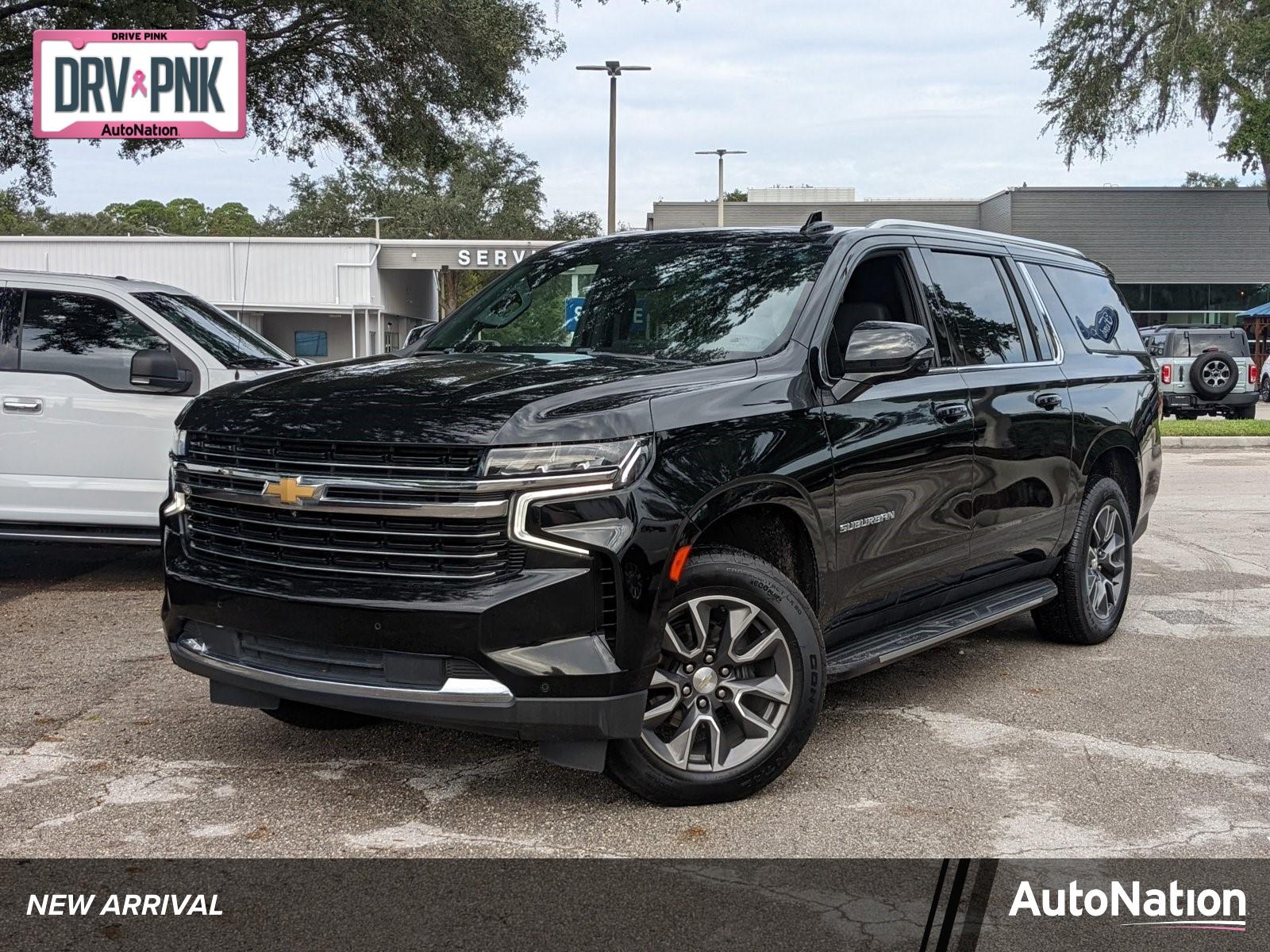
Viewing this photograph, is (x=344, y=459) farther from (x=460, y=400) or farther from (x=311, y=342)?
(x=311, y=342)

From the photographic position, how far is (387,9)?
1369cm

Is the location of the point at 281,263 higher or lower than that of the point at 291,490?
higher

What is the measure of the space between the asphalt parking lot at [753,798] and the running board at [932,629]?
1.15 ft

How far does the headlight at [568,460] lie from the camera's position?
4.05 m

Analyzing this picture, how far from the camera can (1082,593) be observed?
688 cm

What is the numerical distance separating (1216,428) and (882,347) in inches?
699

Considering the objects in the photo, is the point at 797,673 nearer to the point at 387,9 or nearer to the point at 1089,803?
the point at 1089,803

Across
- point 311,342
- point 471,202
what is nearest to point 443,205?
point 471,202

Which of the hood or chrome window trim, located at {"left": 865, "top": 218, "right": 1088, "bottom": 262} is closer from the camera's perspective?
the hood

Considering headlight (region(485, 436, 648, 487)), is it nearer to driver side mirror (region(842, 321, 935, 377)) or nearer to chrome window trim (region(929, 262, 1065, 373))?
driver side mirror (region(842, 321, 935, 377))

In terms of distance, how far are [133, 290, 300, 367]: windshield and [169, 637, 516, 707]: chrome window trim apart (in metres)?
4.55

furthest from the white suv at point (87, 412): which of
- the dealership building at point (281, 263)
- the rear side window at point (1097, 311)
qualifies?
the dealership building at point (281, 263)

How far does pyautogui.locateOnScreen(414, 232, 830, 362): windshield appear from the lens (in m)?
5.13

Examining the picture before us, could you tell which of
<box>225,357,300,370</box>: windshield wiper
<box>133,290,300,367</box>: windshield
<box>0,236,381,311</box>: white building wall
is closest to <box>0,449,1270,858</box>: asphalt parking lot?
<box>225,357,300,370</box>: windshield wiper
